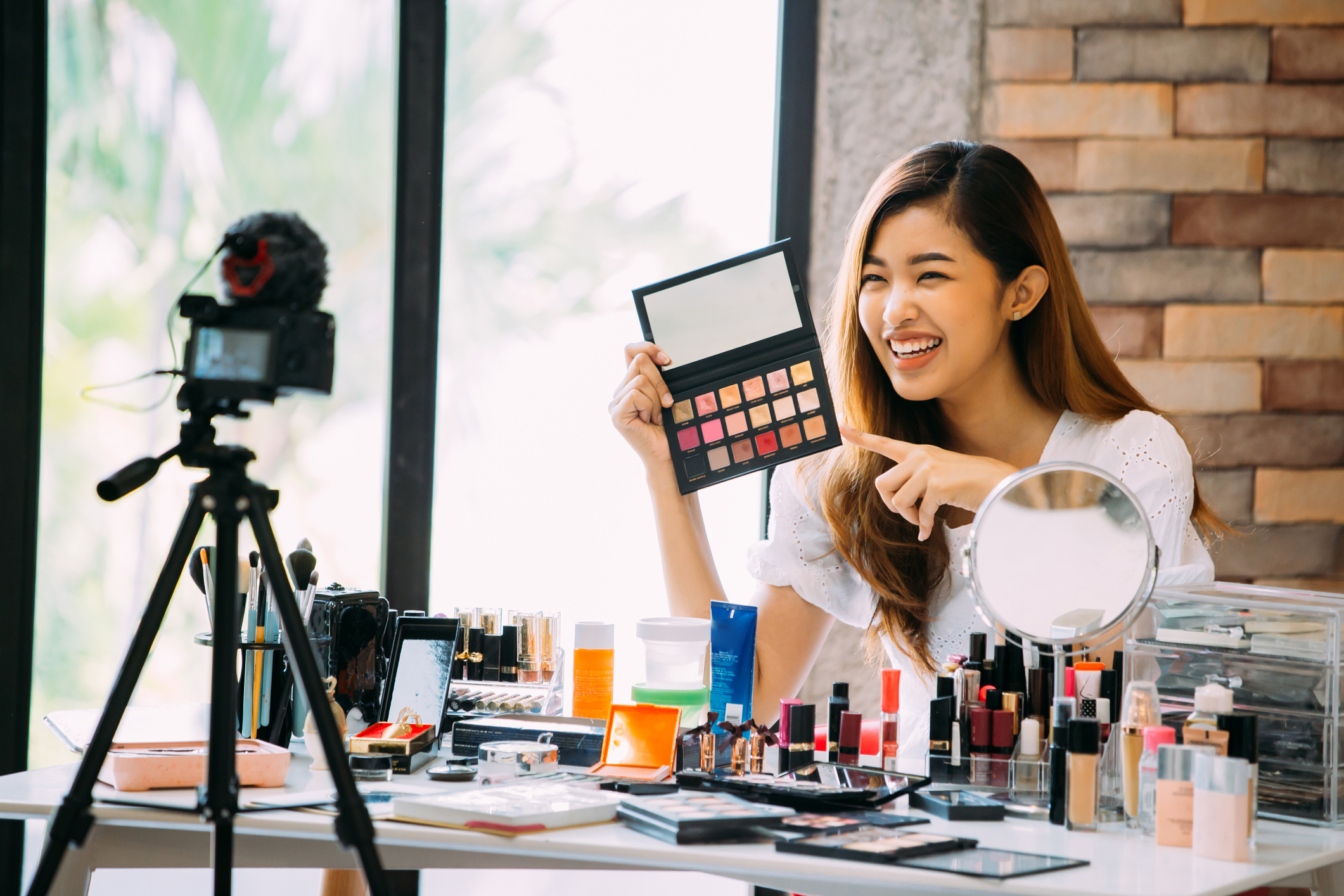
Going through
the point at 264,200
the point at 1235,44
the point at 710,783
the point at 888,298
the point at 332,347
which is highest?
the point at 1235,44

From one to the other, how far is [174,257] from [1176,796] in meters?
1.97

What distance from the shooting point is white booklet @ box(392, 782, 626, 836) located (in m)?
0.90

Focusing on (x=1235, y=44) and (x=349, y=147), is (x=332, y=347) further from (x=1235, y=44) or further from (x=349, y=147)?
(x=1235, y=44)

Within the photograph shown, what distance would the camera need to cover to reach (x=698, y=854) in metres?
0.85

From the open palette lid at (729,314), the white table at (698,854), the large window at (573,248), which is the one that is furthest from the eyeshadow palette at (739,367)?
the large window at (573,248)

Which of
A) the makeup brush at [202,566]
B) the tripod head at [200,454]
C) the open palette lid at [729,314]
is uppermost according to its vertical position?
the open palette lid at [729,314]

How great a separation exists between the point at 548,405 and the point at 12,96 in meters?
1.15

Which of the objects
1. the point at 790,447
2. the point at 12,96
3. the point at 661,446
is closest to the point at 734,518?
the point at 661,446

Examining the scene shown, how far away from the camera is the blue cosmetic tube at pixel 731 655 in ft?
4.20

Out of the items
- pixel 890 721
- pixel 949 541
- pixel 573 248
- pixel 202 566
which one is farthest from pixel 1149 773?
pixel 573 248

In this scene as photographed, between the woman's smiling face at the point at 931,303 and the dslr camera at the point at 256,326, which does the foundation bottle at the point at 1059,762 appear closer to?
the woman's smiling face at the point at 931,303

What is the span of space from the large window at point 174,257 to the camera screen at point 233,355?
1.27 meters

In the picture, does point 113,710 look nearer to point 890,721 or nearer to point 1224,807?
point 890,721

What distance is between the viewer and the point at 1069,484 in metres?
1.03
